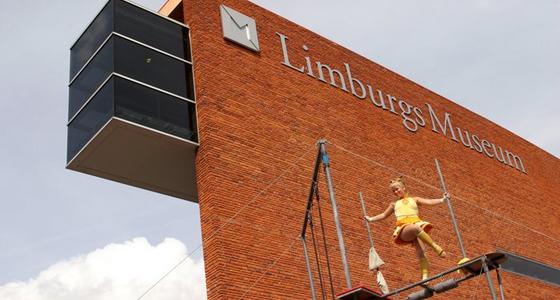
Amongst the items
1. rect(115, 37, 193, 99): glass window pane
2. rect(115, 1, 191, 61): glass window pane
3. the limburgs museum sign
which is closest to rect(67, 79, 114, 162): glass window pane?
rect(115, 37, 193, 99): glass window pane

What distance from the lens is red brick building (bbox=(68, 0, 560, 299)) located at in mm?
15617

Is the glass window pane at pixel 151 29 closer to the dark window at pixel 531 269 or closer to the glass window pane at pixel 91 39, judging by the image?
the glass window pane at pixel 91 39

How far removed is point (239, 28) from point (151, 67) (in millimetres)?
2933

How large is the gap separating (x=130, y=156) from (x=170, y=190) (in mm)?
1728

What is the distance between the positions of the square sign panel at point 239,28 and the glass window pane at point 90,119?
3.54 m

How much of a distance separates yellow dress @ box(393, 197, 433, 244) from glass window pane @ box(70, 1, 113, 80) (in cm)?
820

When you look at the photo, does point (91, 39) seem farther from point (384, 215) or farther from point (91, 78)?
point (384, 215)

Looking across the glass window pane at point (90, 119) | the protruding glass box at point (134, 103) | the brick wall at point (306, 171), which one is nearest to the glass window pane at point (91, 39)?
the protruding glass box at point (134, 103)

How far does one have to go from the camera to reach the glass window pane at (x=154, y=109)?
1590 centimetres

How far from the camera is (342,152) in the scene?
1934 centimetres

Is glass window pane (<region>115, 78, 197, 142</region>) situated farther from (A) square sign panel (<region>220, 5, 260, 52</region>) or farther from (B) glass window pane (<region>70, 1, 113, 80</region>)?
(A) square sign panel (<region>220, 5, 260, 52</region>)

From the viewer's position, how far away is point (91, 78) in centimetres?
1719

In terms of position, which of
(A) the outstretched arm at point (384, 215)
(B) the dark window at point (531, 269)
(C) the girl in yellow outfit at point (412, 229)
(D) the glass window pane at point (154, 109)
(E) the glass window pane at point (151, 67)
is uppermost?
(E) the glass window pane at point (151, 67)

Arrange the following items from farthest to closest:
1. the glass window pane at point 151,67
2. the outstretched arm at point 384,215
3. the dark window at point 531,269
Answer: the dark window at point 531,269
the glass window pane at point 151,67
the outstretched arm at point 384,215
